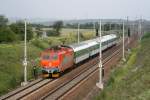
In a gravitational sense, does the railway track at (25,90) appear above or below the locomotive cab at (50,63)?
below

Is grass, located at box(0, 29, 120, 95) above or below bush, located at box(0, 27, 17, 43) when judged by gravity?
below

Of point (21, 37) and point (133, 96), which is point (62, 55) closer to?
Answer: point (133, 96)

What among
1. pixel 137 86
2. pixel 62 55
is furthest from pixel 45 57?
pixel 137 86

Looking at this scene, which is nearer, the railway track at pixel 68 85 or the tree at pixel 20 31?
the railway track at pixel 68 85

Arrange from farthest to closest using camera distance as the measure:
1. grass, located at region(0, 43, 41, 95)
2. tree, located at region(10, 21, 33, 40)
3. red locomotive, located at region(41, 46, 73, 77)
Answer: tree, located at region(10, 21, 33, 40) → red locomotive, located at region(41, 46, 73, 77) → grass, located at region(0, 43, 41, 95)

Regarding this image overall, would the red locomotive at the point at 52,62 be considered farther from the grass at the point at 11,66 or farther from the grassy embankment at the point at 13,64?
the grass at the point at 11,66

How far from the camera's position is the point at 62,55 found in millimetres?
39219

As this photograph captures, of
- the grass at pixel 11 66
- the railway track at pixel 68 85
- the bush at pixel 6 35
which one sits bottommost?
the railway track at pixel 68 85

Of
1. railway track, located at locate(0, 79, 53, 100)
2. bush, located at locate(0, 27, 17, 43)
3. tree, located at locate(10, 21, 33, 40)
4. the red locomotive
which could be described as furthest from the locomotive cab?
tree, located at locate(10, 21, 33, 40)

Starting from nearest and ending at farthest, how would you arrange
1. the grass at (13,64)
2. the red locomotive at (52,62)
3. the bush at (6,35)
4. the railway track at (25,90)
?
the railway track at (25,90) → the grass at (13,64) → the red locomotive at (52,62) → the bush at (6,35)

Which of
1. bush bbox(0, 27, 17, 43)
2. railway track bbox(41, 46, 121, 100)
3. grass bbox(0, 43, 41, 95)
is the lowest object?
railway track bbox(41, 46, 121, 100)

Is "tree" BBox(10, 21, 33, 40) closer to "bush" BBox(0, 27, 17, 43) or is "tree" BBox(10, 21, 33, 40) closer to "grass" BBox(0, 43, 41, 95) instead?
"bush" BBox(0, 27, 17, 43)

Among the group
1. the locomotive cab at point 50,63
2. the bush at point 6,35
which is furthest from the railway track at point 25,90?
the bush at point 6,35

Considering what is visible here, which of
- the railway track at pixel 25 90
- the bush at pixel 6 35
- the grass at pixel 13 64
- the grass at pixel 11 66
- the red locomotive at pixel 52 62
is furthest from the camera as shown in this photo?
the bush at pixel 6 35
